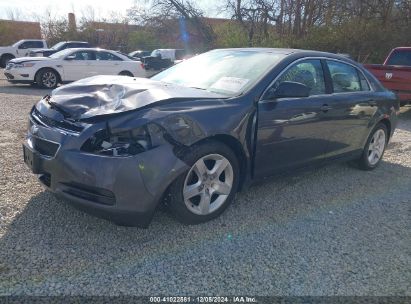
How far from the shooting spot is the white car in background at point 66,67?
12.4m

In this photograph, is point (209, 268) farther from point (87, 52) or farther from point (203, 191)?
point (87, 52)

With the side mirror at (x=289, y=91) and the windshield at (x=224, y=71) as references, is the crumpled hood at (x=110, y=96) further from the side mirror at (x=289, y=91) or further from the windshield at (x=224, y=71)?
the side mirror at (x=289, y=91)

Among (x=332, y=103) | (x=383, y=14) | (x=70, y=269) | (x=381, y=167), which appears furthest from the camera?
(x=383, y=14)

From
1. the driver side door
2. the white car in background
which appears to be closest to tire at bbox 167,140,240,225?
the driver side door

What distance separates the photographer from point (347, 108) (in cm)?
434

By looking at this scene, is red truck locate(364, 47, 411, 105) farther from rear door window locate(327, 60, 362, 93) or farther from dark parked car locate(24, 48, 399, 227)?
dark parked car locate(24, 48, 399, 227)

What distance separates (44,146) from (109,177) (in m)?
0.70

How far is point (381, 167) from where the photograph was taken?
536 centimetres

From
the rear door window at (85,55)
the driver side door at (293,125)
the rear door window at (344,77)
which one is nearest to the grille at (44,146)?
the driver side door at (293,125)

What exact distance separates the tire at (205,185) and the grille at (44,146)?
96 cm

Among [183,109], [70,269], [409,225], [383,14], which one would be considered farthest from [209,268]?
[383,14]

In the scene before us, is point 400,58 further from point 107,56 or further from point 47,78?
point 47,78

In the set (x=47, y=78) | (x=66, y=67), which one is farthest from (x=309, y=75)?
(x=47, y=78)

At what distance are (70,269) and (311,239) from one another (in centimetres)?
198
